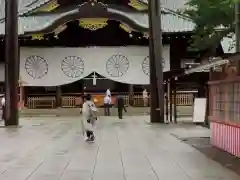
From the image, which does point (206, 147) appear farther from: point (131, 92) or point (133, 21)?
point (131, 92)

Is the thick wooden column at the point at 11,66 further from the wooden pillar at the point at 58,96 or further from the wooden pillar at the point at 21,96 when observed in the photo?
the wooden pillar at the point at 58,96

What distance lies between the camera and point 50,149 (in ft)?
48.2

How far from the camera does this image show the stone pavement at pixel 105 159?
33.0 feet

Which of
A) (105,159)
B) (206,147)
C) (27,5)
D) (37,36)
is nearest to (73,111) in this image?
(37,36)

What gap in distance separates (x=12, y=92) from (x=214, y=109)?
39.2 feet

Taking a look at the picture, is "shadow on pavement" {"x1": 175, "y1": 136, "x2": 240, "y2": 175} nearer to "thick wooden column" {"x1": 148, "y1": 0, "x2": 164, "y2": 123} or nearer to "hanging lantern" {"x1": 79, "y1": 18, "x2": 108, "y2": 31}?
"thick wooden column" {"x1": 148, "y1": 0, "x2": 164, "y2": 123}

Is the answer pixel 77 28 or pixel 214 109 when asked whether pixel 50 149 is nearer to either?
pixel 214 109

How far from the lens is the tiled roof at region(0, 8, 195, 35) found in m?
34.3

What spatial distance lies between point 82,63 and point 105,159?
79.9ft

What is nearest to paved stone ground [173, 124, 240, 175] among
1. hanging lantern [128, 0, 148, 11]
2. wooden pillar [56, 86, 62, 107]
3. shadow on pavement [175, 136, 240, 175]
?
shadow on pavement [175, 136, 240, 175]

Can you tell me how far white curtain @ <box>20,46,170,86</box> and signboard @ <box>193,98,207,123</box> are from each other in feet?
44.2

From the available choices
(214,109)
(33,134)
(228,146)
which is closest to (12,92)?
(33,134)

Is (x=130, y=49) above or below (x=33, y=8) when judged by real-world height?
below

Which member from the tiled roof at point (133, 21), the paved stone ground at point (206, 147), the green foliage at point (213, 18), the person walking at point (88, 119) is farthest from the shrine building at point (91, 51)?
the person walking at point (88, 119)
